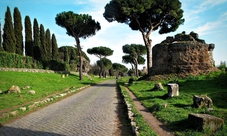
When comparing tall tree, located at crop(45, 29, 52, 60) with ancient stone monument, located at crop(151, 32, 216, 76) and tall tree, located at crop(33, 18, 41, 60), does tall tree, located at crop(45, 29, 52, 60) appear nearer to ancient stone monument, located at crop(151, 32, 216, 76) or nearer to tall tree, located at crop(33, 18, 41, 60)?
tall tree, located at crop(33, 18, 41, 60)

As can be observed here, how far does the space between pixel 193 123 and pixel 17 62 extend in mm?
28653

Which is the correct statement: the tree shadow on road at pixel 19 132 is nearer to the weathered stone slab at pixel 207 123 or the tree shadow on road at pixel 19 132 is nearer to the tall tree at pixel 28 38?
the weathered stone slab at pixel 207 123

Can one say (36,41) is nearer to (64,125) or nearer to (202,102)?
(64,125)

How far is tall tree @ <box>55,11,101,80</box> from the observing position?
33219mm

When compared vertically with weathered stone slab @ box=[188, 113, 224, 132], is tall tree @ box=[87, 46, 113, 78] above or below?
above

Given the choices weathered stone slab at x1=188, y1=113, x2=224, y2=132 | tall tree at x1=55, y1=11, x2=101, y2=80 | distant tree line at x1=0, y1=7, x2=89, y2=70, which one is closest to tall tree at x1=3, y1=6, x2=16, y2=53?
distant tree line at x1=0, y1=7, x2=89, y2=70

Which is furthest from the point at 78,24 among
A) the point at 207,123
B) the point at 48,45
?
the point at 207,123

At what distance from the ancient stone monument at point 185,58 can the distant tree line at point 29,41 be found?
23480 mm

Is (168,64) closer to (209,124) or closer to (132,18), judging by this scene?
(132,18)

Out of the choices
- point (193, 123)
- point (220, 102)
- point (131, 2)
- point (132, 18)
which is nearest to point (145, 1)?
point (131, 2)

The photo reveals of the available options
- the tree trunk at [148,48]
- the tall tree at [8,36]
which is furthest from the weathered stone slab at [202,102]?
the tall tree at [8,36]

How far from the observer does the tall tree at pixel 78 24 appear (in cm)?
3322

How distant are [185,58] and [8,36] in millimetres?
30163

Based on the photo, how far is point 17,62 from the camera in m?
27.7
